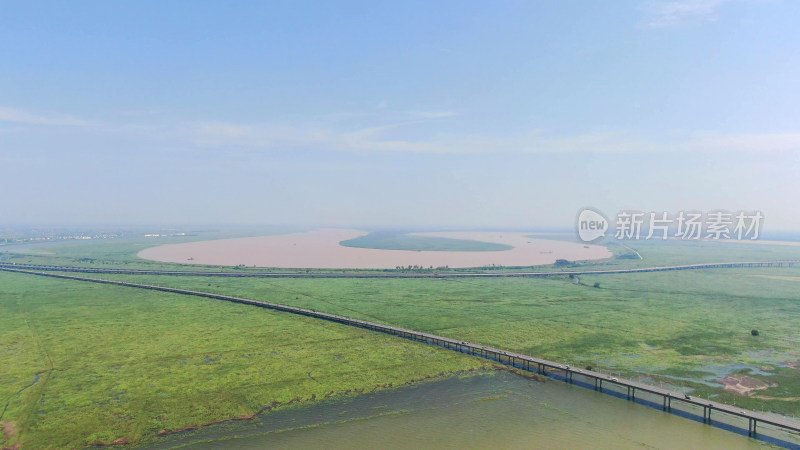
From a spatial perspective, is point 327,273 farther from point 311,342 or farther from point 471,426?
point 471,426

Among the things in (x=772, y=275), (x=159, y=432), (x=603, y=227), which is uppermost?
(x=603, y=227)

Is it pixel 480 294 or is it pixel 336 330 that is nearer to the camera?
pixel 336 330

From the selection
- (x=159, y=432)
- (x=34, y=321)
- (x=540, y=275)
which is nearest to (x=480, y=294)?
(x=540, y=275)

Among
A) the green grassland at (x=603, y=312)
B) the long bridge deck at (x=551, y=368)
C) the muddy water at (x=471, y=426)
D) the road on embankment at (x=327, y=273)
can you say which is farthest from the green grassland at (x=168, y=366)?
the road on embankment at (x=327, y=273)

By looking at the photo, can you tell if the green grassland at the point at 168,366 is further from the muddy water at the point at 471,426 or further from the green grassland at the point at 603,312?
the green grassland at the point at 603,312

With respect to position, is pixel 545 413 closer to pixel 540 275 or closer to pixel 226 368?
pixel 226 368

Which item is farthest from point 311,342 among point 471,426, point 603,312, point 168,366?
point 603,312

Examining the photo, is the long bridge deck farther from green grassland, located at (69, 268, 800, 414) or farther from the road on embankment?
the road on embankment
